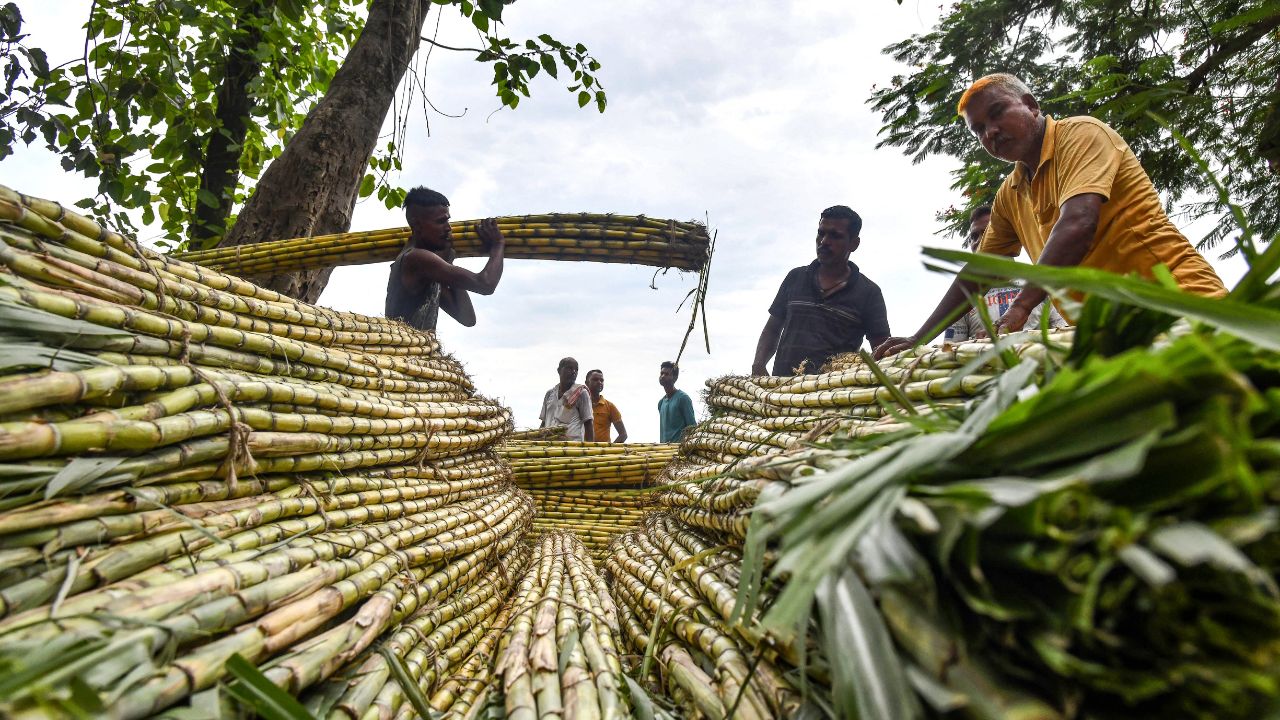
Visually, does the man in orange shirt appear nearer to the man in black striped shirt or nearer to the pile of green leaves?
the man in black striped shirt

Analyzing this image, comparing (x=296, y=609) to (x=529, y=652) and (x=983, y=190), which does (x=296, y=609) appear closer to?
(x=529, y=652)

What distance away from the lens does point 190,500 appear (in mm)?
1160

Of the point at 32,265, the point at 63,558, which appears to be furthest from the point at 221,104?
the point at 63,558

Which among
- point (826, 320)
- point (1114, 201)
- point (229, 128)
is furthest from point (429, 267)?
point (1114, 201)

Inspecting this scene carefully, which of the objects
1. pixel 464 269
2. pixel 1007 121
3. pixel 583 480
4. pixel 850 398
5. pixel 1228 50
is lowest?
pixel 583 480

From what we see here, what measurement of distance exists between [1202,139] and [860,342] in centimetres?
316

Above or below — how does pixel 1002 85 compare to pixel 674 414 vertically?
above

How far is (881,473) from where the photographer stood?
0.71 m

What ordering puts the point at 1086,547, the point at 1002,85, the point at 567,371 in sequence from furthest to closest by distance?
the point at 567,371, the point at 1002,85, the point at 1086,547

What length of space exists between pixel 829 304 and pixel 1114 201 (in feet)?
6.48

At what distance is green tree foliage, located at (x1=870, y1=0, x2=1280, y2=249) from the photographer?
4176mm

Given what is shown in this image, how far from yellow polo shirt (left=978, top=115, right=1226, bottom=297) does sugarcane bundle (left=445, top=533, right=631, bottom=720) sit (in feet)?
7.11

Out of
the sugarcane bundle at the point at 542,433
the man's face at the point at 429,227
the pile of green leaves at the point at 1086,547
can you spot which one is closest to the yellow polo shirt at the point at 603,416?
the sugarcane bundle at the point at 542,433

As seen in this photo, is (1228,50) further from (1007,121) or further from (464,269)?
(464,269)
